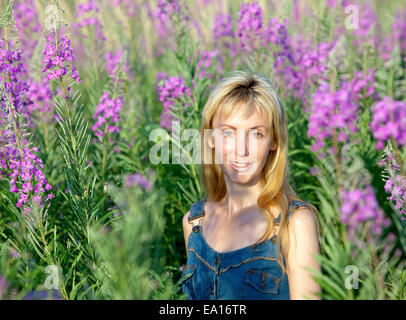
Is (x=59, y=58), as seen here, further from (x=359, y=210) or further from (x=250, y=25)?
(x=250, y=25)

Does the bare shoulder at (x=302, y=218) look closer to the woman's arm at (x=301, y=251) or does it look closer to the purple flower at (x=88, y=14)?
the woman's arm at (x=301, y=251)

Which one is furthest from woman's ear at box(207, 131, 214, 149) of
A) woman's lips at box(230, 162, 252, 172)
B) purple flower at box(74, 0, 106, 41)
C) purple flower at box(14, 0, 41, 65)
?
purple flower at box(14, 0, 41, 65)

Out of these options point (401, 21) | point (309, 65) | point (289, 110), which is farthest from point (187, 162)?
point (401, 21)

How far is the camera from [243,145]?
218 cm

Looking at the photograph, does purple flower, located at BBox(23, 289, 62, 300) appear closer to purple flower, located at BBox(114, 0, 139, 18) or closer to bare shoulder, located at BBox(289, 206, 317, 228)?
bare shoulder, located at BBox(289, 206, 317, 228)

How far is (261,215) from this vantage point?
7.47 feet

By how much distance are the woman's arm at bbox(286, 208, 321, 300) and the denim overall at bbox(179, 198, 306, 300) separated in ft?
→ 0.20

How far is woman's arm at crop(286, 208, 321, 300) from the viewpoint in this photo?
1919 mm

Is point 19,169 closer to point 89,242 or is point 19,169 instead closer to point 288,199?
point 89,242

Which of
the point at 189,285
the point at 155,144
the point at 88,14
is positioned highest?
the point at 88,14

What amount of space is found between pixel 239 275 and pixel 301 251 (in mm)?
329

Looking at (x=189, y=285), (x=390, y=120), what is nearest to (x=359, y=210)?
(x=390, y=120)

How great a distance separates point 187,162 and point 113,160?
60 cm

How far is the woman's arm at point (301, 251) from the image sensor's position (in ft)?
6.30
